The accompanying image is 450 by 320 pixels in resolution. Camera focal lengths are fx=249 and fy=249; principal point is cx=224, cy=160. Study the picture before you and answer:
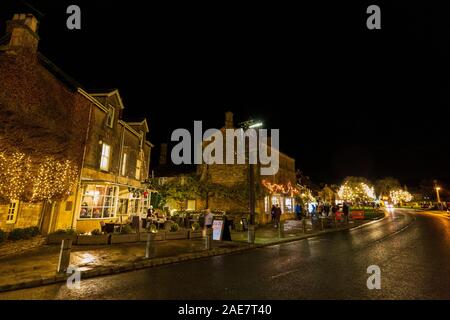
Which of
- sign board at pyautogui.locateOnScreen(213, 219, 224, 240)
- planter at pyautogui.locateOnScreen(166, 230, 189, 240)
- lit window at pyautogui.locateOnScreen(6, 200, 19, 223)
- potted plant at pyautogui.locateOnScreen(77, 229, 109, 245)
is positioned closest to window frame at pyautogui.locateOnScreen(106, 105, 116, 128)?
lit window at pyautogui.locateOnScreen(6, 200, 19, 223)

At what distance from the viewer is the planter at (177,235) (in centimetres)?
1420

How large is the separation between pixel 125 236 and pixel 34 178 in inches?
193

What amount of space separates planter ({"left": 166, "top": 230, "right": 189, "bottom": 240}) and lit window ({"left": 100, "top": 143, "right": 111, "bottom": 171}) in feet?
22.4

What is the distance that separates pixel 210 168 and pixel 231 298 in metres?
22.1

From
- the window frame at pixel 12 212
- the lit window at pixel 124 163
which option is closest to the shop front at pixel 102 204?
the lit window at pixel 124 163

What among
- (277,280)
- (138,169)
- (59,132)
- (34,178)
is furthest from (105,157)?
(277,280)

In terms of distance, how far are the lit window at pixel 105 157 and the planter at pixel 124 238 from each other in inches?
242

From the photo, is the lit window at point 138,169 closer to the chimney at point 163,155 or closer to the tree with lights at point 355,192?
the chimney at point 163,155

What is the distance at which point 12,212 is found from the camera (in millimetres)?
11891

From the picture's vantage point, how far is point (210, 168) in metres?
27.1

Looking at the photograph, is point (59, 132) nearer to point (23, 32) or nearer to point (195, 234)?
point (23, 32)

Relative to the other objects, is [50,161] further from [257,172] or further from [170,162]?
[170,162]
